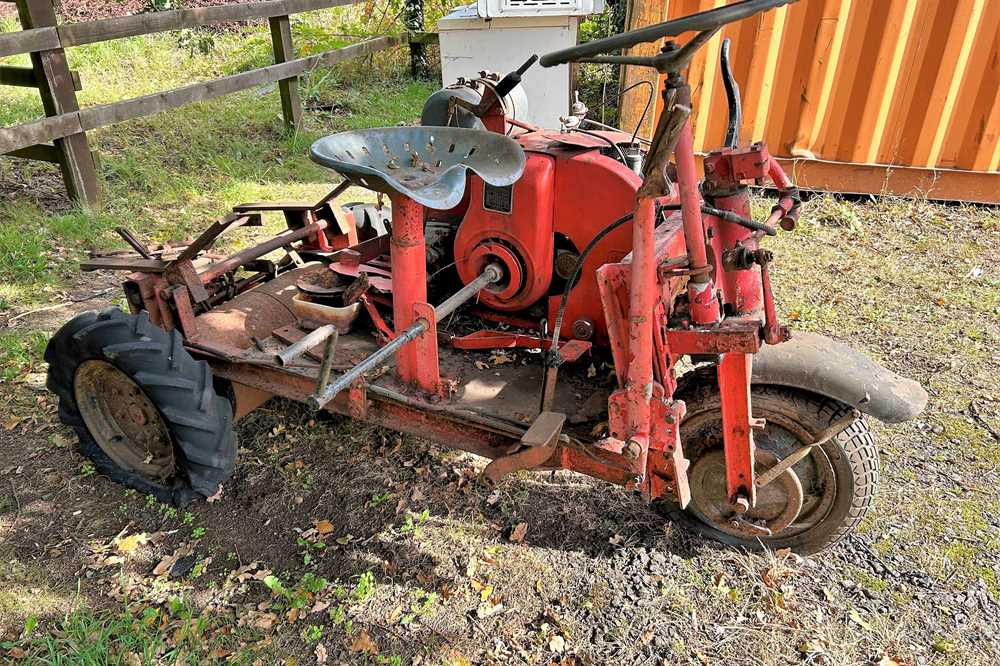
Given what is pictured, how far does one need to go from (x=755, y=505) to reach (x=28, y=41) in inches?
218

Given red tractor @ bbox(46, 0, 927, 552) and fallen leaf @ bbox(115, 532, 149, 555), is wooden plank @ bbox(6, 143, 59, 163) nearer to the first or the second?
red tractor @ bbox(46, 0, 927, 552)

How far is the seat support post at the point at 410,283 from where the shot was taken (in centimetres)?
Result: 252

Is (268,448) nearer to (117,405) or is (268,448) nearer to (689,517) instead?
(117,405)

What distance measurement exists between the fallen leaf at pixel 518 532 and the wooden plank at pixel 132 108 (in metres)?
4.50

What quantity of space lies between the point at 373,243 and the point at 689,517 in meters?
2.01

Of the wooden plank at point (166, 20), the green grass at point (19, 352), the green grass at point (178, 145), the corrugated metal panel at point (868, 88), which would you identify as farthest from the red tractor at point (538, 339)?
the corrugated metal panel at point (868, 88)

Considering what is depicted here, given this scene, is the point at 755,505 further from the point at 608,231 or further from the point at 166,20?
the point at 166,20

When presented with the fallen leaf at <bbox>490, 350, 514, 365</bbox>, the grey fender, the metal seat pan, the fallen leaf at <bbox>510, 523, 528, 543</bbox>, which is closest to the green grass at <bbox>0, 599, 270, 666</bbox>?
the fallen leaf at <bbox>510, 523, 528, 543</bbox>

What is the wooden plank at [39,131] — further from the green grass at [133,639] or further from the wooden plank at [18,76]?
the green grass at [133,639]

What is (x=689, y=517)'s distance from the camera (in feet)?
9.67

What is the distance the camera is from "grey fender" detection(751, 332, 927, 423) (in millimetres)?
2477

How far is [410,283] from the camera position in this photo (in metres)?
2.61

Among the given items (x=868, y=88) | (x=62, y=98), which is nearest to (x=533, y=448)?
(x=62, y=98)

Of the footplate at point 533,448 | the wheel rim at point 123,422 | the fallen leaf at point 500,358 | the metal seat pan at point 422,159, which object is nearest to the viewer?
the metal seat pan at point 422,159
